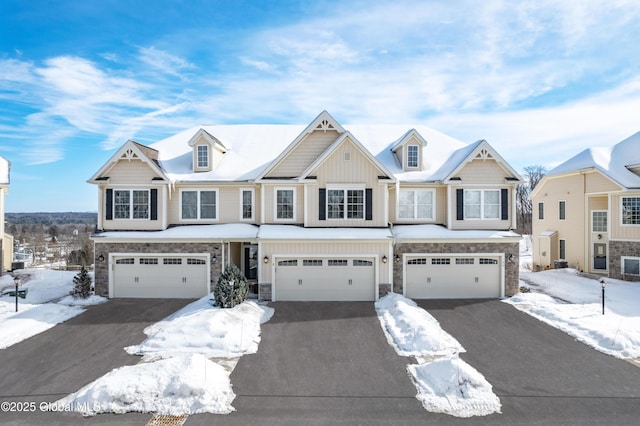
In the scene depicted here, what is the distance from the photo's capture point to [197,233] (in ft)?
Result: 51.4

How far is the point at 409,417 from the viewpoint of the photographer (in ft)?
22.5

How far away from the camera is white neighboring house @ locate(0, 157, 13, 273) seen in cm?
1983

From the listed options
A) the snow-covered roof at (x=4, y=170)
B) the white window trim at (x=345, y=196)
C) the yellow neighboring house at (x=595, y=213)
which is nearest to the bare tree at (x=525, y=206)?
the yellow neighboring house at (x=595, y=213)

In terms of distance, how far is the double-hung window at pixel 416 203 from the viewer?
16.8 m

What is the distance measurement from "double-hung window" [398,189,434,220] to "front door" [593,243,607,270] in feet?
37.5

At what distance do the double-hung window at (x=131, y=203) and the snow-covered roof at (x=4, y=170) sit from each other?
379 inches

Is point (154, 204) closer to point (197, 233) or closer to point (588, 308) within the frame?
point (197, 233)

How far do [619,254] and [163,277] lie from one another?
77.0 ft

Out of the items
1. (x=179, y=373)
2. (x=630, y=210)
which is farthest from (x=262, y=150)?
(x=630, y=210)

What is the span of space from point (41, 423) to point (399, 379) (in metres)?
7.48

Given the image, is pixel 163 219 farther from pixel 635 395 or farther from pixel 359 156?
pixel 635 395

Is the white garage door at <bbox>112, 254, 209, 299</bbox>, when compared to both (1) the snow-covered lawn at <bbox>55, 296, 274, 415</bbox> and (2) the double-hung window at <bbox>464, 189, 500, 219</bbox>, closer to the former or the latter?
(1) the snow-covered lawn at <bbox>55, 296, 274, 415</bbox>

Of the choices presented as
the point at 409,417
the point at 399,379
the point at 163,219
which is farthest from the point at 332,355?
the point at 163,219

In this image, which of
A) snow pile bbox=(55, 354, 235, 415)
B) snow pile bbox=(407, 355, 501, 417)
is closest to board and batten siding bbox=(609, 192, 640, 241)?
snow pile bbox=(407, 355, 501, 417)
